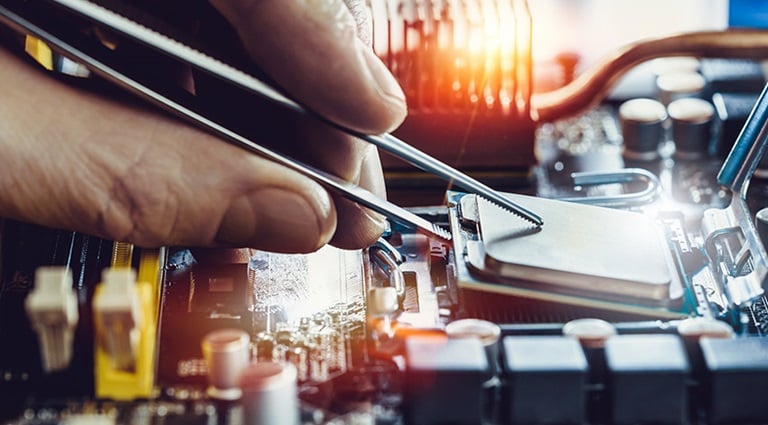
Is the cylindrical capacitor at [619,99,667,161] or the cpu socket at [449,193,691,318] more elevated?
the cylindrical capacitor at [619,99,667,161]

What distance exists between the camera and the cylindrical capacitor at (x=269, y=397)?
84 centimetres

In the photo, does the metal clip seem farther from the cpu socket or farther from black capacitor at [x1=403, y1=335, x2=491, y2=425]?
black capacitor at [x1=403, y1=335, x2=491, y2=425]

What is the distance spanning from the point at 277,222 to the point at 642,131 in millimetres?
685

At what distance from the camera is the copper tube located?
1.48m

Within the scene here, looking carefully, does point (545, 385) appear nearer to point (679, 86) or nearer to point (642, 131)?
point (642, 131)

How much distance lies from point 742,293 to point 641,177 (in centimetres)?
27

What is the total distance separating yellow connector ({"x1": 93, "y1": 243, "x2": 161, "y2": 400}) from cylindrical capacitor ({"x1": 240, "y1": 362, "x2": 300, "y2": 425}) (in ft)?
0.30

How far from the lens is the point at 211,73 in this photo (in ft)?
3.10

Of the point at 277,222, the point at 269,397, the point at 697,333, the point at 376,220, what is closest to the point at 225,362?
the point at 269,397

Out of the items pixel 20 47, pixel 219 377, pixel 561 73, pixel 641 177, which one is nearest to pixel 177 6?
pixel 20 47

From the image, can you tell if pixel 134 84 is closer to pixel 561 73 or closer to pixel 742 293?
pixel 742 293

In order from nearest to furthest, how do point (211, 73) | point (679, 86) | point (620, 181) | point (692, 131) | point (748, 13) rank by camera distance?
point (211, 73), point (620, 181), point (692, 131), point (679, 86), point (748, 13)

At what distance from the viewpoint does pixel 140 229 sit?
3.33ft

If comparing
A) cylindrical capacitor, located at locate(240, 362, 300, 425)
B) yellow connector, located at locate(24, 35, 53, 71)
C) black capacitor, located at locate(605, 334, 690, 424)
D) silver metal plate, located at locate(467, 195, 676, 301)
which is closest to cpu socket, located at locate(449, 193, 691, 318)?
silver metal plate, located at locate(467, 195, 676, 301)
